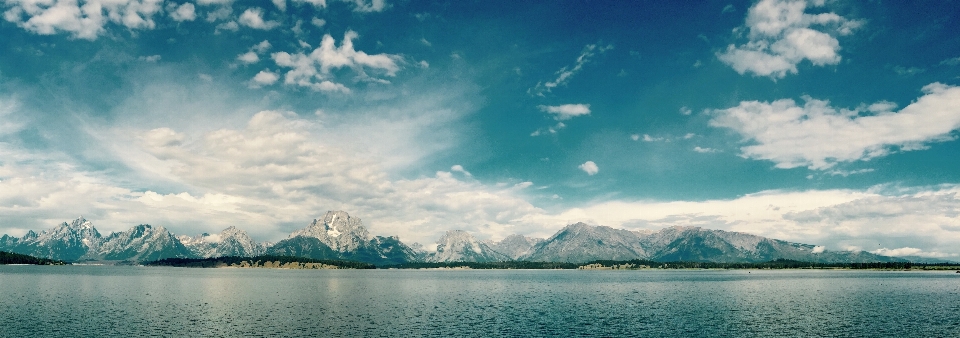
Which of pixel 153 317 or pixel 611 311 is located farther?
pixel 611 311

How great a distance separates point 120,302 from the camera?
403 feet

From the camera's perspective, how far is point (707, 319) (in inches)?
3873

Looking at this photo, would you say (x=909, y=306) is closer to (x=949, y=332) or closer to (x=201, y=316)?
(x=949, y=332)

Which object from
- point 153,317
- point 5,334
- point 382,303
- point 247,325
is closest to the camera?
point 5,334

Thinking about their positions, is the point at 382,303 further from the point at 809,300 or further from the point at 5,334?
the point at 809,300

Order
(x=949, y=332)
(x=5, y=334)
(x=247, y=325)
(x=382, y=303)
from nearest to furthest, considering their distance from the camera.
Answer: (x=5, y=334)
(x=949, y=332)
(x=247, y=325)
(x=382, y=303)

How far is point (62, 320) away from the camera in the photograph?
293 ft

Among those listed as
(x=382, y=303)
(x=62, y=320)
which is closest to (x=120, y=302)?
(x=62, y=320)

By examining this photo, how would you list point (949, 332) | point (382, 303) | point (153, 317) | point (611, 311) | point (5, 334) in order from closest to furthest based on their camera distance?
1. point (5, 334)
2. point (949, 332)
3. point (153, 317)
4. point (611, 311)
5. point (382, 303)

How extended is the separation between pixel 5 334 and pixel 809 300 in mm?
167326

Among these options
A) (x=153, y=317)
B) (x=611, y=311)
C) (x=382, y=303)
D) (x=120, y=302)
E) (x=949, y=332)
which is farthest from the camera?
(x=382, y=303)

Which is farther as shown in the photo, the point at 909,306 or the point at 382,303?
the point at 382,303

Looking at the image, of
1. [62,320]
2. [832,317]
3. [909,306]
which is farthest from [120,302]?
[909,306]

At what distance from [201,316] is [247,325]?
58.6ft
